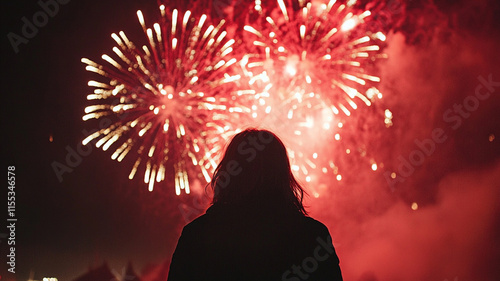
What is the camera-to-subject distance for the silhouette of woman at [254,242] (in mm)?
1756

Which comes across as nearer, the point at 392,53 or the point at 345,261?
the point at 392,53

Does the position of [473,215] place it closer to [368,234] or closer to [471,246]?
[471,246]

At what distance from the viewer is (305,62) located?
23.2ft

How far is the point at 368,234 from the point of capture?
9172 mm

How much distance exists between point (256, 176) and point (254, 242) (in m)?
0.30

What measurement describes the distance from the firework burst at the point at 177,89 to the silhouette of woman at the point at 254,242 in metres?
4.93

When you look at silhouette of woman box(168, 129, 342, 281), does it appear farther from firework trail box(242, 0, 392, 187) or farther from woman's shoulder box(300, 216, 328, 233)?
firework trail box(242, 0, 392, 187)

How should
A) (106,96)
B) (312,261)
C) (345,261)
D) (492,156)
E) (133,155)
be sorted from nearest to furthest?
1. (312,261)
2. (106,96)
3. (492,156)
4. (133,155)
5. (345,261)

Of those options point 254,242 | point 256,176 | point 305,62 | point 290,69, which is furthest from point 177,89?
point 254,242

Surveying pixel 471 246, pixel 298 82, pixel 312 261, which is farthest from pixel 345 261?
pixel 312 261

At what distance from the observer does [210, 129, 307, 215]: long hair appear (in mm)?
1862

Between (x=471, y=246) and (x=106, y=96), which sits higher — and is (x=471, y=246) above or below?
below

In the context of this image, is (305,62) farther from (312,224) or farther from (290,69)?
(312,224)

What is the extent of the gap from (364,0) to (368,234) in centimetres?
460
